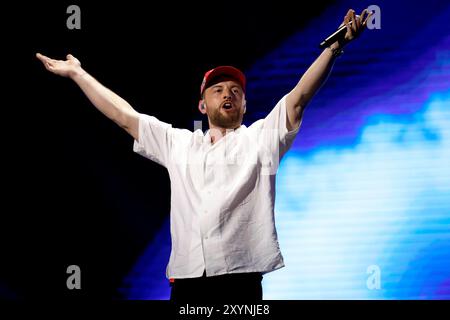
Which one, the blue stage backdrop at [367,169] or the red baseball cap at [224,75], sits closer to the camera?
the red baseball cap at [224,75]

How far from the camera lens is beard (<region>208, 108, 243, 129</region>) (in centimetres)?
228

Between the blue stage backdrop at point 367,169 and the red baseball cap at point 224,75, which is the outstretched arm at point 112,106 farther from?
the blue stage backdrop at point 367,169

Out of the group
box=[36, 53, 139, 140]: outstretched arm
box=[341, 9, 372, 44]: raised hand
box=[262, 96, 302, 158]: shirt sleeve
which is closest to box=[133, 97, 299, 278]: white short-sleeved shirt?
box=[262, 96, 302, 158]: shirt sleeve

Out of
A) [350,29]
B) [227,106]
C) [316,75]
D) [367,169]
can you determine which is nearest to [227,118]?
[227,106]

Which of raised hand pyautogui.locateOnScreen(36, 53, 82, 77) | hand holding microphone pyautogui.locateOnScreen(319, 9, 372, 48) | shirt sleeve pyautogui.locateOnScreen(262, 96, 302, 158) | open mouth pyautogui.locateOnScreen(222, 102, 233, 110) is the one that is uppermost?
raised hand pyautogui.locateOnScreen(36, 53, 82, 77)

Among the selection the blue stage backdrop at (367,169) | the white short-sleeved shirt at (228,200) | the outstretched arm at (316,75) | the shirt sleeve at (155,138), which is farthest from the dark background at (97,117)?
the outstretched arm at (316,75)

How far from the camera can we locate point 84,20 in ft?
10.0

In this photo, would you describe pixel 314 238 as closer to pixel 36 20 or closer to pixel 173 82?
pixel 173 82

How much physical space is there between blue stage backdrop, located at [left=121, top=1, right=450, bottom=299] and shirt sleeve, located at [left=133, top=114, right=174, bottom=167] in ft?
2.41

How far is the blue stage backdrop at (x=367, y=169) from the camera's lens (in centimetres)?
274

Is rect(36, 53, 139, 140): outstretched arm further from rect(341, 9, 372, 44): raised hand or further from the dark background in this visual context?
rect(341, 9, 372, 44): raised hand

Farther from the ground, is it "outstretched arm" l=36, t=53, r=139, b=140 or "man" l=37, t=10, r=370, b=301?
"outstretched arm" l=36, t=53, r=139, b=140
